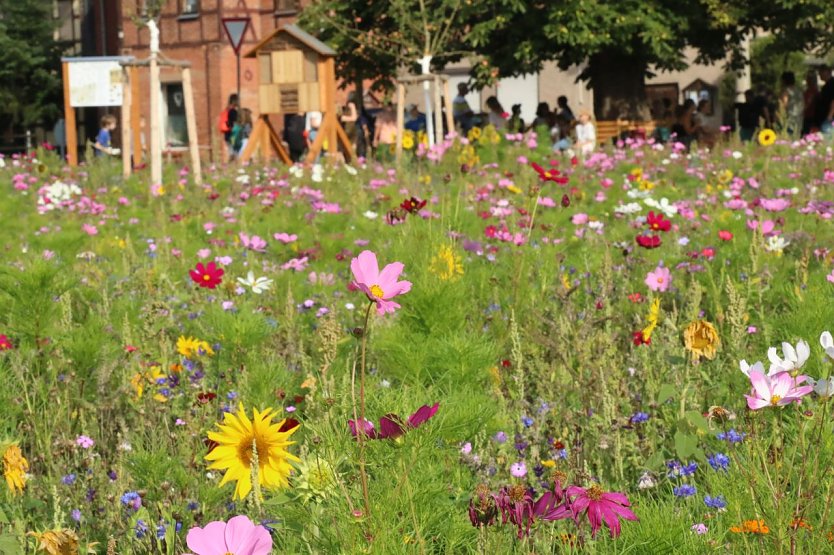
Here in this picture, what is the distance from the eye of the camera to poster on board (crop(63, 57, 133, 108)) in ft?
56.2

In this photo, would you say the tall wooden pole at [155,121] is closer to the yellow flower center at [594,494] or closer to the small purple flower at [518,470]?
the small purple flower at [518,470]

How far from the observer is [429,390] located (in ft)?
8.11

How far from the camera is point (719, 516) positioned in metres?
2.36

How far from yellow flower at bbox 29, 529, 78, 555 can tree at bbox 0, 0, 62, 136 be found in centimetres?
3755

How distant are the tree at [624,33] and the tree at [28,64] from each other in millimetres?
21041

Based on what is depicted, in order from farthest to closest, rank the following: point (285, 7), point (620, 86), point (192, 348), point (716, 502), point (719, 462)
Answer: point (285, 7) → point (620, 86) → point (192, 348) → point (719, 462) → point (716, 502)

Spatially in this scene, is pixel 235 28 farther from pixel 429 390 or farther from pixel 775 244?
pixel 429 390

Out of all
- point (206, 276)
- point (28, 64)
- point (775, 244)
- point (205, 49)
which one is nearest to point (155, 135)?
point (206, 276)

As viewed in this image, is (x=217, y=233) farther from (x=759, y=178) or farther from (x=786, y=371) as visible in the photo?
(x=786, y=371)

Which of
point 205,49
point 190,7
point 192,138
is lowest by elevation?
point 192,138

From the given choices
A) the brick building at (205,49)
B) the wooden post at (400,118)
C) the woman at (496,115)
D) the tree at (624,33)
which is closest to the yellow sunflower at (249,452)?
the wooden post at (400,118)

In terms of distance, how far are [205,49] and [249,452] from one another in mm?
30883

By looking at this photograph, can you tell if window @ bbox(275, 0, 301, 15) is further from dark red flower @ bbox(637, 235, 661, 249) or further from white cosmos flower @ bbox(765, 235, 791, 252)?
dark red flower @ bbox(637, 235, 661, 249)

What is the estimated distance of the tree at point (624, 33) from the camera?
1884cm
